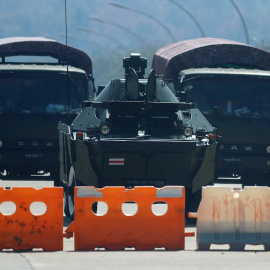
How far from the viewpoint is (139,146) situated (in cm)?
1734

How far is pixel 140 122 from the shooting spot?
59.3 ft

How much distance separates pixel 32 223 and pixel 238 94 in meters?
9.23

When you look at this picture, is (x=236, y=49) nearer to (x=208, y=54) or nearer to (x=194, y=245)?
(x=208, y=54)

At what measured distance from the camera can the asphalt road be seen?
12111 mm

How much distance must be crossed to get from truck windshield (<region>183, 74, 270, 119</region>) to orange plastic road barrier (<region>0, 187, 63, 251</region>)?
8620 millimetres

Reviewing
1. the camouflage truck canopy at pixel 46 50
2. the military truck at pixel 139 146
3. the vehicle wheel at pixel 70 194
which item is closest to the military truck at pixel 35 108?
the camouflage truck canopy at pixel 46 50

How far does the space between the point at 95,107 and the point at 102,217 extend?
4709 mm

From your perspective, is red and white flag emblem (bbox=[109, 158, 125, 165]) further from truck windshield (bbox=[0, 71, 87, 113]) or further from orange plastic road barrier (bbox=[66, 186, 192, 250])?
truck windshield (bbox=[0, 71, 87, 113])

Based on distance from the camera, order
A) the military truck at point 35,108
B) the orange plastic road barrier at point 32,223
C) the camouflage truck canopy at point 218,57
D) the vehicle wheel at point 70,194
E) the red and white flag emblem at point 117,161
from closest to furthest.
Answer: the orange plastic road barrier at point 32,223, the red and white flag emblem at point 117,161, the vehicle wheel at point 70,194, the military truck at point 35,108, the camouflage truck canopy at point 218,57

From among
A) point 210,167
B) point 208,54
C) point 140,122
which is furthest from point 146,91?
point 208,54

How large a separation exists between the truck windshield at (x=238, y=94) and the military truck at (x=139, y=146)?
3612 mm

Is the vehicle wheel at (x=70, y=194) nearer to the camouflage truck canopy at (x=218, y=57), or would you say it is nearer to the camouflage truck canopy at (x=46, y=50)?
the camouflage truck canopy at (x=218, y=57)
